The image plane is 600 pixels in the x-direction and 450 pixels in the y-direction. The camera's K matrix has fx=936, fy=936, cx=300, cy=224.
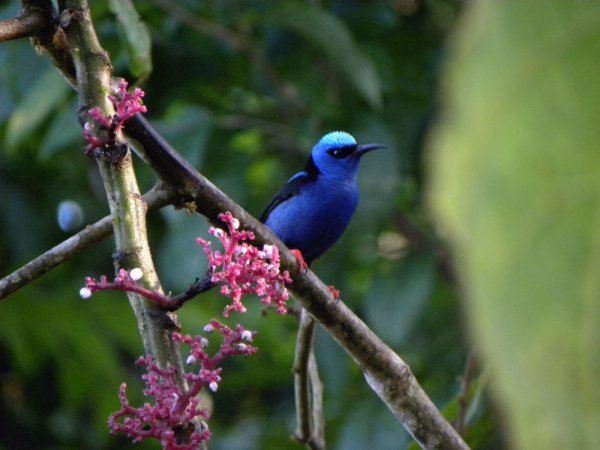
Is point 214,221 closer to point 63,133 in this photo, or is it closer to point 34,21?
point 34,21

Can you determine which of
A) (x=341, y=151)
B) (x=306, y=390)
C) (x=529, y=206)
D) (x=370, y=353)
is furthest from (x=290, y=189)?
(x=529, y=206)

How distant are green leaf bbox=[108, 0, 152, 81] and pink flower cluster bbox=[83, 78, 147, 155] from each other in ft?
2.90

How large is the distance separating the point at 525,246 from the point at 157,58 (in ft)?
17.2

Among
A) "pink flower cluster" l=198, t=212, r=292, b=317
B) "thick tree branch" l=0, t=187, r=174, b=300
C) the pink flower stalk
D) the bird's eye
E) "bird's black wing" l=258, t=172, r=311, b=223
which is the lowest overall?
the pink flower stalk

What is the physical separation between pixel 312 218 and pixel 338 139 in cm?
75

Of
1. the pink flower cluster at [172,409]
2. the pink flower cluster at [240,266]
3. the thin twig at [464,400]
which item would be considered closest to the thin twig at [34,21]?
the pink flower cluster at [240,266]

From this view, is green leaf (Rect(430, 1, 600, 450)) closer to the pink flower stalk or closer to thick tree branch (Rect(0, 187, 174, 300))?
the pink flower stalk

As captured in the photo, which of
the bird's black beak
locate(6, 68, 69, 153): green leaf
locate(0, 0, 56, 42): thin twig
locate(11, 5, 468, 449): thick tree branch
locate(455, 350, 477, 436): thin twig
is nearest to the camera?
locate(11, 5, 468, 449): thick tree branch

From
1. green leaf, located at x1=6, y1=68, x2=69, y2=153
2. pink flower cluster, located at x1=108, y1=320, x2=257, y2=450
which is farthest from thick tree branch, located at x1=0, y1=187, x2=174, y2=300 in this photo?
green leaf, located at x1=6, y1=68, x2=69, y2=153

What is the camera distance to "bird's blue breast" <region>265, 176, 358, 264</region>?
456 cm

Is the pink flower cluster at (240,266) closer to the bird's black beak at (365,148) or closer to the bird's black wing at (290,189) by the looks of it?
the bird's black wing at (290,189)

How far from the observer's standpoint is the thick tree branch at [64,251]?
61.1 inches

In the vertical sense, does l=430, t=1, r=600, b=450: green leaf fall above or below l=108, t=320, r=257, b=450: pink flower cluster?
below

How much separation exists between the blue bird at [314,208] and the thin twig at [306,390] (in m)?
1.79
